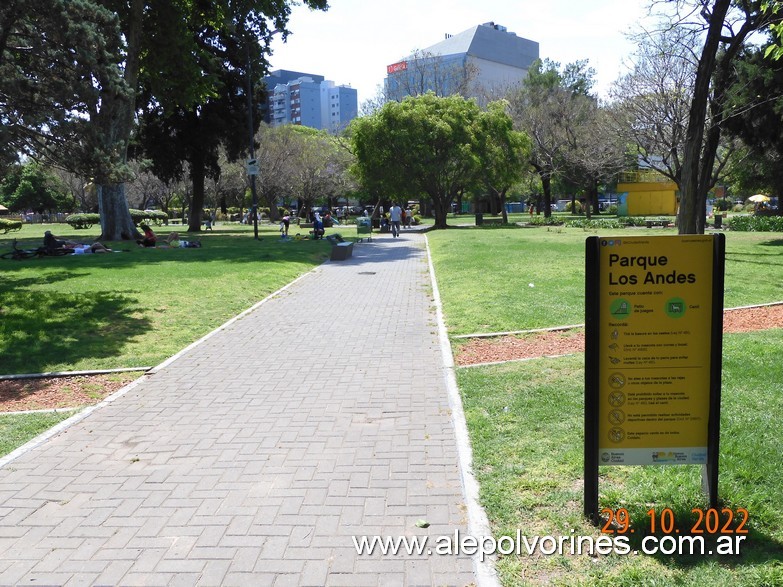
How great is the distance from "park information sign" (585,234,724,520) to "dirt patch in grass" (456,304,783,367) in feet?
12.7

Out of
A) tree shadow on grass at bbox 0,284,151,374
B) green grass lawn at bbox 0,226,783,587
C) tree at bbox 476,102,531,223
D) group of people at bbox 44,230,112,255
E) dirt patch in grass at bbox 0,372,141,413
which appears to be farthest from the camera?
tree at bbox 476,102,531,223

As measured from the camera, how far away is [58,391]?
23.2ft

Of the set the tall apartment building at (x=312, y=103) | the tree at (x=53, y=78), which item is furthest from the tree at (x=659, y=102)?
the tall apartment building at (x=312, y=103)

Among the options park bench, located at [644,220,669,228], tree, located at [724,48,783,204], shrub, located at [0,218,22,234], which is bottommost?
park bench, located at [644,220,669,228]

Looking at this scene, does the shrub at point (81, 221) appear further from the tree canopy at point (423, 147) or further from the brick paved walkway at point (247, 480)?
the brick paved walkway at point (247, 480)

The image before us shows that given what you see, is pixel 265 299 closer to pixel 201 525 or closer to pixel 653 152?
pixel 201 525

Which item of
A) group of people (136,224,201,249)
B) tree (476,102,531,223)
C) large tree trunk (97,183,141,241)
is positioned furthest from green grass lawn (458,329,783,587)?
tree (476,102,531,223)

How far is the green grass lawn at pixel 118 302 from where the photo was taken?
8.66 meters

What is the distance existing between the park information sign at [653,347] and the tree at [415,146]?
34.6 m

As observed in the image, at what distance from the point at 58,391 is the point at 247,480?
3627 millimetres

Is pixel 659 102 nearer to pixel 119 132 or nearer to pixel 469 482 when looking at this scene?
pixel 119 132

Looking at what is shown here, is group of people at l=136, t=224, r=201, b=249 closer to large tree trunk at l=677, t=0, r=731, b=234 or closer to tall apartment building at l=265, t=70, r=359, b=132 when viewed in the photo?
large tree trunk at l=677, t=0, r=731, b=234

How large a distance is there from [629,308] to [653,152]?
3207 centimetres

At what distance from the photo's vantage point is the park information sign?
3656 mm
